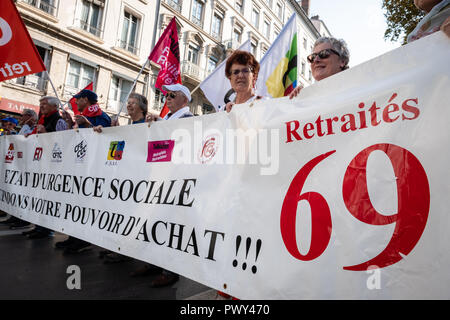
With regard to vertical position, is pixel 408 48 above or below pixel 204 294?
above

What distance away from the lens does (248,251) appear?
167 cm

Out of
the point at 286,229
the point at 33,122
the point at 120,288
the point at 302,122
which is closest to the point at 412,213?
the point at 286,229

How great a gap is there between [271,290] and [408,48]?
1443mm

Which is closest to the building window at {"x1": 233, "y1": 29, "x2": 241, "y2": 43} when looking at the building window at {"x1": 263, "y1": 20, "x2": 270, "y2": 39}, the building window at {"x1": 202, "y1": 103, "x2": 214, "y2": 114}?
the building window at {"x1": 263, "y1": 20, "x2": 270, "y2": 39}

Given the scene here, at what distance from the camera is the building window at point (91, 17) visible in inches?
543

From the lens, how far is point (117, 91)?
50.4ft

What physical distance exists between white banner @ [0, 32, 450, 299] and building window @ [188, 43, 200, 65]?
18.7 m

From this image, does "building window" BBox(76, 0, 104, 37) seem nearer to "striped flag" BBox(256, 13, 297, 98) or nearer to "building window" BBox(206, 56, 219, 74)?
"building window" BBox(206, 56, 219, 74)

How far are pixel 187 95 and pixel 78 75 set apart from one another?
12820 millimetres

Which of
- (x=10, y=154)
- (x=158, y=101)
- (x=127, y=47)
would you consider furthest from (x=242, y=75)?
(x=158, y=101)

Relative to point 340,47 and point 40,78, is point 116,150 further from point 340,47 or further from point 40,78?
point 40,78

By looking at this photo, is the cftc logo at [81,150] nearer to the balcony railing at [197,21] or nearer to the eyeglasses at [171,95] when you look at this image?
the eyeglasses at [171,95]

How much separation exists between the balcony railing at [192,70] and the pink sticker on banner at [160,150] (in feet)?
56.7
